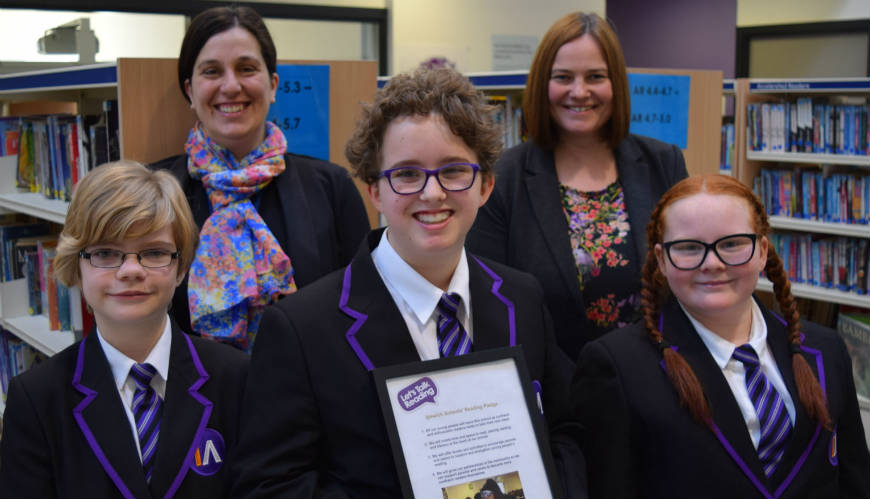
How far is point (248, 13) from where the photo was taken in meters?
2.25

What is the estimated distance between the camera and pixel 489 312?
1.63 m

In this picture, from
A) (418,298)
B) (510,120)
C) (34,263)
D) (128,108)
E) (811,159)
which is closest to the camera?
(418,298)

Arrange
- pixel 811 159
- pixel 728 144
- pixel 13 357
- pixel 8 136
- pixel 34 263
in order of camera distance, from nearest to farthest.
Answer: pixel 34 263 < pixel 8 136 < pixel 13 357 < pixel 811 159 < pixel 728 144

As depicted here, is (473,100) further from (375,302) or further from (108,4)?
(108,4)

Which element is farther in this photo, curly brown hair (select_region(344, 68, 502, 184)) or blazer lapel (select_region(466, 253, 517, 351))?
blazer lapel (select_region(466, 253, 517, 351))

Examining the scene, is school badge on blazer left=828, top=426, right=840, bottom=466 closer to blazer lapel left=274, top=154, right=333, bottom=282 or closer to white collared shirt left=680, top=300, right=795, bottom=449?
white collared shirt left=680, top=300, right=795, bottom=449

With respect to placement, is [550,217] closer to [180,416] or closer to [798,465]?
[798,465]

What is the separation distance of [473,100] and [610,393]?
68 cm

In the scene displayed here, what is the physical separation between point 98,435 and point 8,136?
2.80 metres

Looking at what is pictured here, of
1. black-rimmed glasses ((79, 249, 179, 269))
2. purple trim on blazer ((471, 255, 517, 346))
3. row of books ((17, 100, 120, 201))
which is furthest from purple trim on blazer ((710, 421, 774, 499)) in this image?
row of books ((17, 100, 120, 201))

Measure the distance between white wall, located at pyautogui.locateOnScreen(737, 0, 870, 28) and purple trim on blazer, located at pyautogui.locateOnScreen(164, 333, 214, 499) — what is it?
874 cm

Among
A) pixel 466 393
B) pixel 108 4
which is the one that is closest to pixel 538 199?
pixel 466 393

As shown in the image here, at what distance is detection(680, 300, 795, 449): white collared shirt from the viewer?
1708 millimetres

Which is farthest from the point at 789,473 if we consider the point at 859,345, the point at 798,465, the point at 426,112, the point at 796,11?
the point at 796,11
